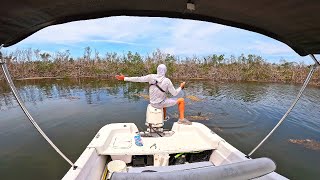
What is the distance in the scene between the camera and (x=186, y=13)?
5.45 ft

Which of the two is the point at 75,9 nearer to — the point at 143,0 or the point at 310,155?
the point at 143,0

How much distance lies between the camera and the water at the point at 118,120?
4.87m

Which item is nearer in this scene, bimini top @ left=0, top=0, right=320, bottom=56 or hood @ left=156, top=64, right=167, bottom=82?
bimini top @ left=0, top=0, right=320, bottom=56

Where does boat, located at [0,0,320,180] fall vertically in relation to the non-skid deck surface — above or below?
above

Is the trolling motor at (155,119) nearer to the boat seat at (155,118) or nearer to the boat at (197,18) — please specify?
the boat seat at (155,118)

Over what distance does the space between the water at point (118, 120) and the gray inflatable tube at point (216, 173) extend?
12.7 ft

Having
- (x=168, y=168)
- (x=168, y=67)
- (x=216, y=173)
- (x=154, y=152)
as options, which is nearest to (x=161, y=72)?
(x=154, y=152)

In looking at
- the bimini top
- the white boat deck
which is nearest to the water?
the white boat deck

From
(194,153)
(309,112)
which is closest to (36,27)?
(194,153)

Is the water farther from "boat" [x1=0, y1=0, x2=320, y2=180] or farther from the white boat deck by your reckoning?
"boat" [x1=0, y1=0, x2=320, y2=180]

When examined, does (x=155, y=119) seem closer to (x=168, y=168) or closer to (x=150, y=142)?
(x=150, y=142)

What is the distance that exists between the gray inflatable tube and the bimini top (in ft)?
3.11

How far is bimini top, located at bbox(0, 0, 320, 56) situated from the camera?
1.27m

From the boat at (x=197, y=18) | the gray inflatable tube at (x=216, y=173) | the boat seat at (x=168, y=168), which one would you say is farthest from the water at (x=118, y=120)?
the gray inflatable tube at (x=216, y=173)
